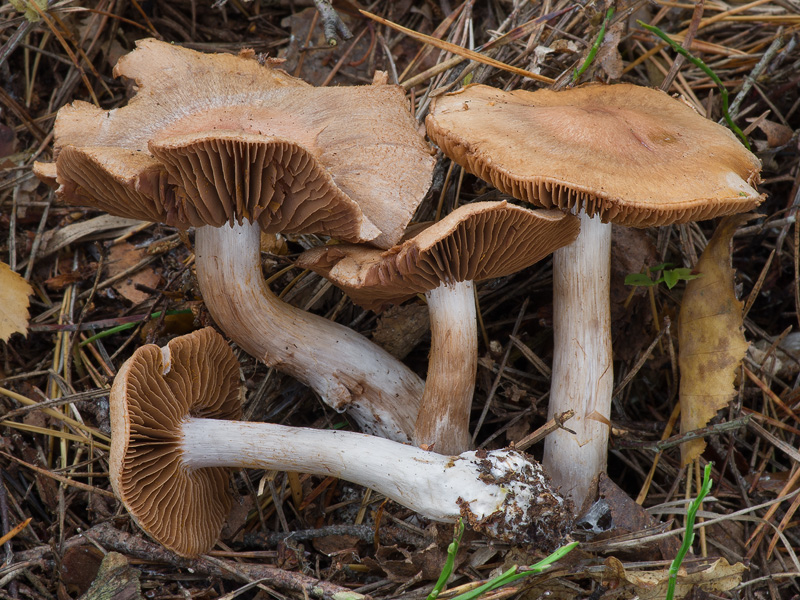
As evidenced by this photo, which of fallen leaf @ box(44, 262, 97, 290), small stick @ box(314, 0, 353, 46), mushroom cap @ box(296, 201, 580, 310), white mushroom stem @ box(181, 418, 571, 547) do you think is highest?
small stick @ box(314, 0, 353, 46)

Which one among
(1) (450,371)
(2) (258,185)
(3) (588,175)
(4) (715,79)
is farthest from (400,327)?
(4) (715,79)

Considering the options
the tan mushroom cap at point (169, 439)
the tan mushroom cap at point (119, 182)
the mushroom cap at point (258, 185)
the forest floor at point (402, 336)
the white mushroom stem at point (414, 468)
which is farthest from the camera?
the forest floor at point (402, 336)

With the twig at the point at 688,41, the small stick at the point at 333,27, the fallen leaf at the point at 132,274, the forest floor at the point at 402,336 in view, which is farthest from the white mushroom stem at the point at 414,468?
the twig at the point at 688,41

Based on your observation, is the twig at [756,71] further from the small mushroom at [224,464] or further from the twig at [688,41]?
the small mushroom at [224,464]

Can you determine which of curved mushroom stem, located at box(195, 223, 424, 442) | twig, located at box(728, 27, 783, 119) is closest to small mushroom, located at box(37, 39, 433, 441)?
curved mushroom stem, located at box(195, 223, 424, 442)

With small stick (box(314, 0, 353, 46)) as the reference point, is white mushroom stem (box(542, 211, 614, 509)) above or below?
below

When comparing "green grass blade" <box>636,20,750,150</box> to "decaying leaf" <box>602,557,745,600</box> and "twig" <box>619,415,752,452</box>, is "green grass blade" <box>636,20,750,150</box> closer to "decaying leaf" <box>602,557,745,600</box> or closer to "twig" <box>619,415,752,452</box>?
"twig" <box>619,415,752,452</box>
